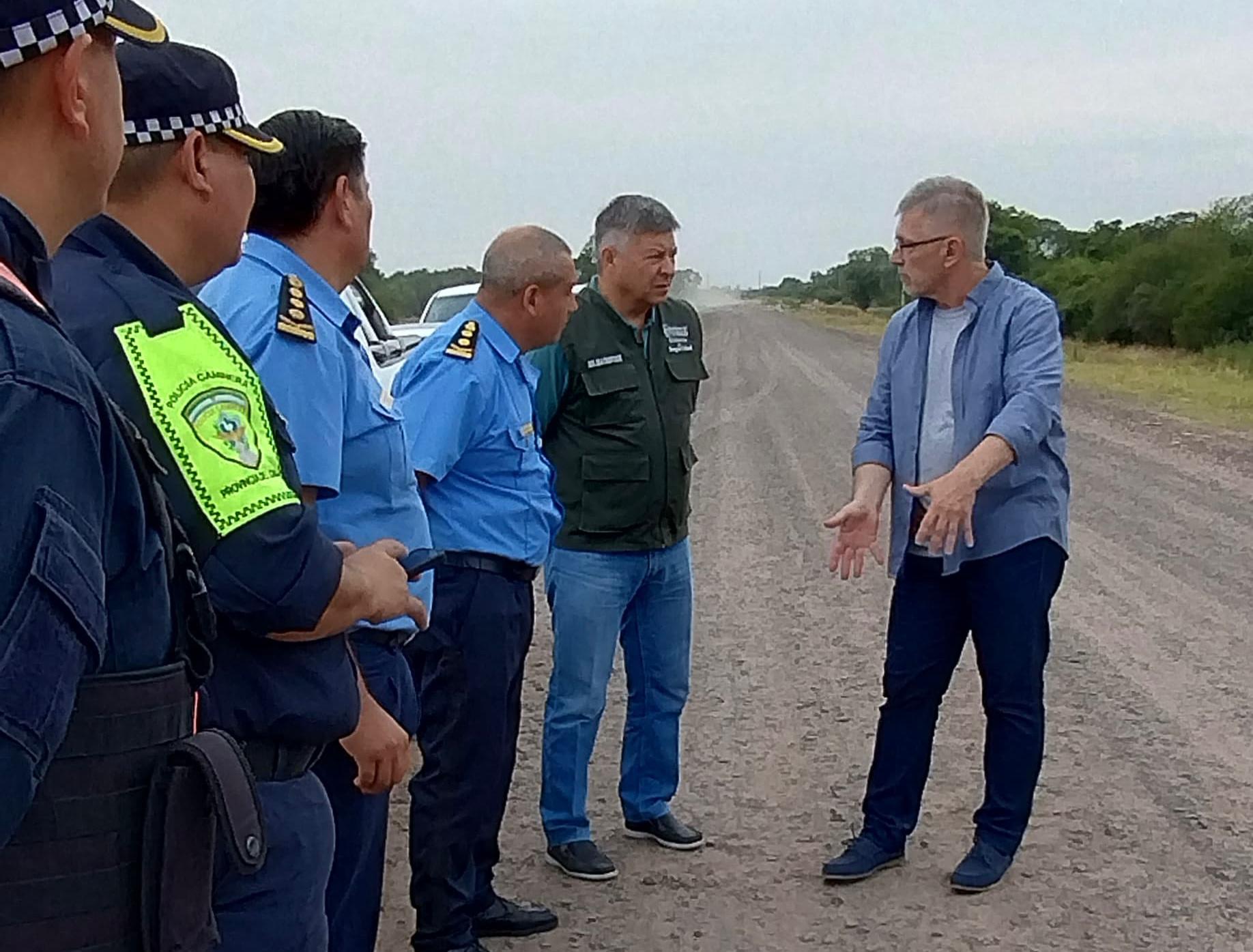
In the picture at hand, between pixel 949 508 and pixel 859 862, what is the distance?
1245 mm

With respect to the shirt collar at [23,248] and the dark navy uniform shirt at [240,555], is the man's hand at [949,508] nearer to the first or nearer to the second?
the dark navy uniform shirt at [240,555]

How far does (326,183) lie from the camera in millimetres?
2820

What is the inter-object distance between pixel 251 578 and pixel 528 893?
2935mm

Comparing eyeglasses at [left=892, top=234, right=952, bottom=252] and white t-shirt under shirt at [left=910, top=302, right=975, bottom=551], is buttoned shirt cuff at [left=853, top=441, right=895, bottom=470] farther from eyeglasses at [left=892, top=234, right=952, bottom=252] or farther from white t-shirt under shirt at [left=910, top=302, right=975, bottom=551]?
eyeglasses at [left=892, top=234, right=952, bottom=252]

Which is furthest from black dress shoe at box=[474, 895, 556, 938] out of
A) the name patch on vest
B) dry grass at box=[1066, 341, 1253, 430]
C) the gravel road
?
dry grass at box=[1066, 341, 1253, 430]

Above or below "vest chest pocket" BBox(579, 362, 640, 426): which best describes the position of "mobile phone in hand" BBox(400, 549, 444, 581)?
below

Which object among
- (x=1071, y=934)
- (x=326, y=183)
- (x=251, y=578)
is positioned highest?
(x=326, y=183)

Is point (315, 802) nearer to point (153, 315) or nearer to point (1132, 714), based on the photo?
point (153, 315)

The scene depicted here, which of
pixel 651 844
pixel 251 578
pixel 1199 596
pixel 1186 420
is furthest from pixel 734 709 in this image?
pixel 1186 420

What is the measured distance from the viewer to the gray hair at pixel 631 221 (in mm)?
4590

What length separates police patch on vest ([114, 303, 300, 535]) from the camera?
5.75ft

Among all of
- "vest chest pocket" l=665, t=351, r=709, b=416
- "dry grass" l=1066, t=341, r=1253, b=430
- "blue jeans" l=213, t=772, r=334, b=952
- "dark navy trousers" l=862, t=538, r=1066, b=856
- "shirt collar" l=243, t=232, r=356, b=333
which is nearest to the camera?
"blue jeans" l=213, t=772, r=334, b=952

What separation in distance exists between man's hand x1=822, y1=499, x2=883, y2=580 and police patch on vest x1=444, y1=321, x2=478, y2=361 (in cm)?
126

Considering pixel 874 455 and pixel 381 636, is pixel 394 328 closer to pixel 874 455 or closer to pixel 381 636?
pixel 874 455
